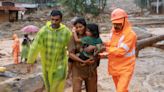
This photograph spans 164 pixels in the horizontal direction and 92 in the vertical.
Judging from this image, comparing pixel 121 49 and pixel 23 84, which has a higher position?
pixel 121 49

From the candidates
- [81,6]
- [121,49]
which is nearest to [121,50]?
[121,49]

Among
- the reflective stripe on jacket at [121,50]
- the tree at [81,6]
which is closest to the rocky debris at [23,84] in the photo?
the reflective stripe on jacket at [121,50]

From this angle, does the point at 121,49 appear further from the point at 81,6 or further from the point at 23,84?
the point at 81,6

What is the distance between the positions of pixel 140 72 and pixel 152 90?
207cm

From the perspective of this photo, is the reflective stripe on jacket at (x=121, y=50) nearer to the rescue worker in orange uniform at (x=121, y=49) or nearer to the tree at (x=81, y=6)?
the rescue worker in orange uniform at (x=121, y=49)

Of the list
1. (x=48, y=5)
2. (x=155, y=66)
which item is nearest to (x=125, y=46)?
(x=155, y=66)

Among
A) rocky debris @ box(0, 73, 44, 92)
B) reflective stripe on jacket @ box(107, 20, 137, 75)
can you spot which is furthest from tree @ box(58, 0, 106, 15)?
reflective stripe on jacket @ box(107, 20, 137, 75)

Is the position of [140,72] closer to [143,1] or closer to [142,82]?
[142,82]

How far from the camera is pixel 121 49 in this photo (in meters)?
4.69

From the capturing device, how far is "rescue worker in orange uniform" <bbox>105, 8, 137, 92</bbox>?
470cm

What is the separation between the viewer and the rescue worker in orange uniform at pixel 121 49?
15.4ft

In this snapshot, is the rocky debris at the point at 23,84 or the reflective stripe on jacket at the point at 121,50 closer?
the reflective stripe on jacket at the point at 121,50

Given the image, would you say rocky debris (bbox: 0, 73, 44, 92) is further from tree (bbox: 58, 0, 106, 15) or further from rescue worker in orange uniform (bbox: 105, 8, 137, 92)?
tree (bbox: 58, 0, 106, 15)

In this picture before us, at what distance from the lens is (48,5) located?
165 feet
